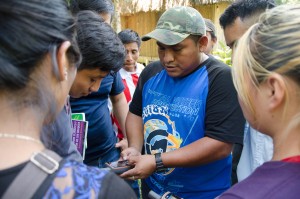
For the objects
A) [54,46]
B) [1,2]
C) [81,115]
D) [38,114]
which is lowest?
[81,115]

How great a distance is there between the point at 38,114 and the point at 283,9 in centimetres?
83

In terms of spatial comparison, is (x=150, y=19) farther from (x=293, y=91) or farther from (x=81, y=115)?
(x=293, y=91)

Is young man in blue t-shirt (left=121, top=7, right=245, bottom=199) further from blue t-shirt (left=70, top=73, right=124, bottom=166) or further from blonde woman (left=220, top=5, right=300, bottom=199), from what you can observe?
blonde woman (left=220, top=5, right=300, bottom=199)

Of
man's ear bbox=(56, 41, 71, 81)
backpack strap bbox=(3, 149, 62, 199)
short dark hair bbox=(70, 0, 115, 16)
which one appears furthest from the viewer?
short dark hair bbox=(70, 0, 115, 16)

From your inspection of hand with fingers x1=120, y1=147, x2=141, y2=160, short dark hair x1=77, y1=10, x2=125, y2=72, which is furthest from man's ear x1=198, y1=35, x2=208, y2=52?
hand with fingers x1=120, y1=147, x2=141, y2=160

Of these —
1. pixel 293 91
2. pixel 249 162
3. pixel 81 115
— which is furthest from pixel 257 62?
pixel 81 115

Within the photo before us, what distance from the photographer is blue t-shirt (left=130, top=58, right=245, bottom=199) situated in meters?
1.92

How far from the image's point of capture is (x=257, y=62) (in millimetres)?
1021

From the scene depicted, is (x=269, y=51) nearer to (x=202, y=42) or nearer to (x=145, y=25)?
(x=202, y=42)

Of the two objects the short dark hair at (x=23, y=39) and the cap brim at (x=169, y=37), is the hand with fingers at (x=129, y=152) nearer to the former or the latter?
the cap brim at (x=169, y=37)

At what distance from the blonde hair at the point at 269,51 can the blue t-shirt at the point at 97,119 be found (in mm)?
1630

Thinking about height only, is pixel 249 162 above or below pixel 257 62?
below

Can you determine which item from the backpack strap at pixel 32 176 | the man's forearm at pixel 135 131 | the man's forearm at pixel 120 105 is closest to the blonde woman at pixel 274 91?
the backpack strap at pixel 32 176

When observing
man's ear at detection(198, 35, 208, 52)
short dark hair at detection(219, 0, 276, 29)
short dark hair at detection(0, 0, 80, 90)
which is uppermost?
short dark hair at detection(219, 0, 276, 29)
